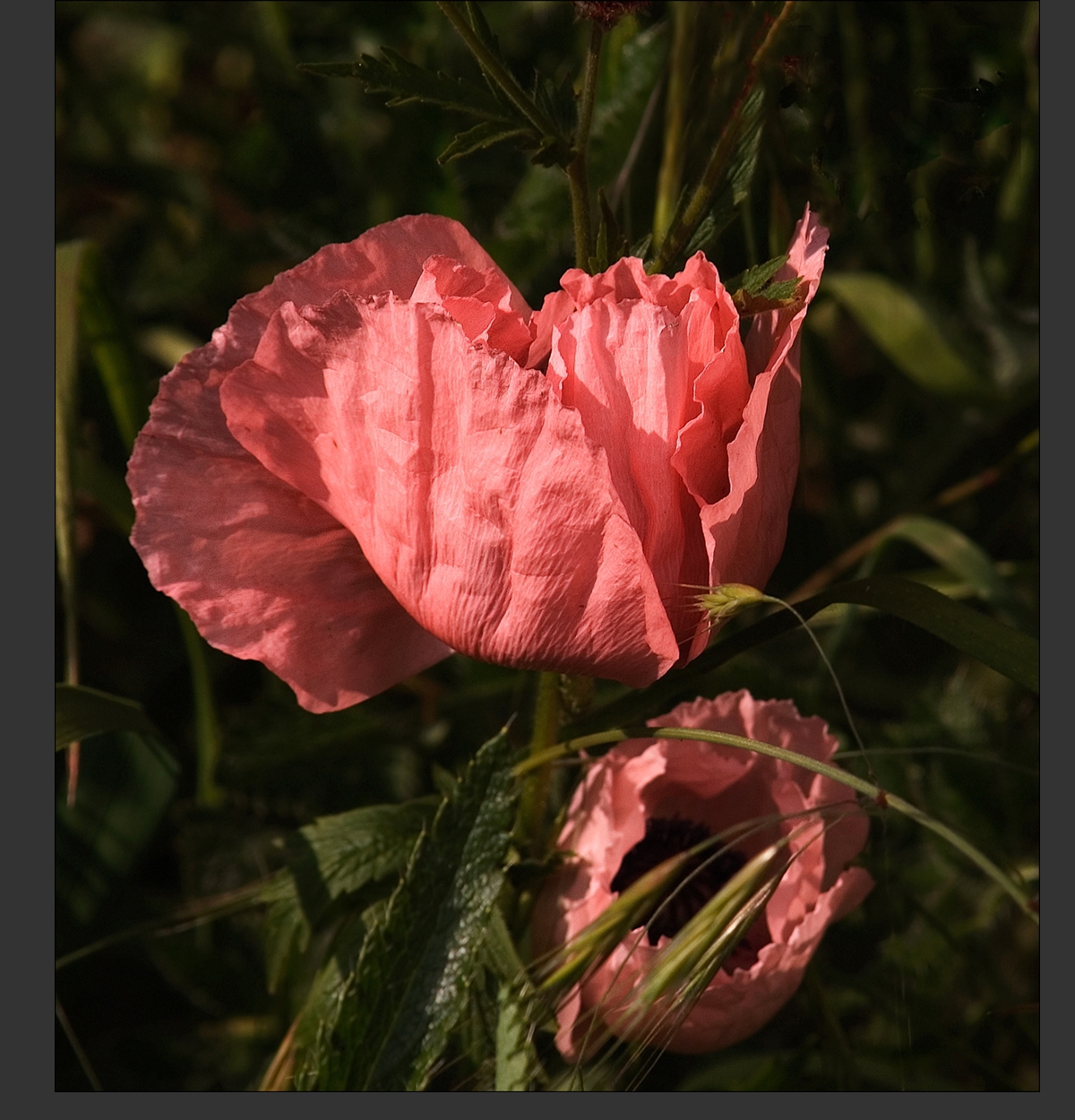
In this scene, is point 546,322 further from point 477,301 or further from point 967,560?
point 967,560

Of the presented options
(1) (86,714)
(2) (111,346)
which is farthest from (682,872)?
(2) (111,346)

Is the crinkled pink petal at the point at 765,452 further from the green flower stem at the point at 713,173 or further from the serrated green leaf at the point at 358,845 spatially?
the serrated green leaf at the point at 358,845

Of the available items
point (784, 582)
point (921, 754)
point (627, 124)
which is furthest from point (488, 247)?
point (921, 754)

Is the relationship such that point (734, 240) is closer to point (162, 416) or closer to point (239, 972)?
point (162, 416)

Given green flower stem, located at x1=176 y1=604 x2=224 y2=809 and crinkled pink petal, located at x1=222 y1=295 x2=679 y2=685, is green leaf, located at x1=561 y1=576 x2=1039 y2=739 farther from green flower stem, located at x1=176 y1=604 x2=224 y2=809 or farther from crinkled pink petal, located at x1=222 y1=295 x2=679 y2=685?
green flower stem, located at x1=176 y1=604 x2=224 y2=809

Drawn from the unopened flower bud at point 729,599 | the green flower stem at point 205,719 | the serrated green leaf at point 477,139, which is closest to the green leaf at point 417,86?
the serrated green leaf at point 477,139

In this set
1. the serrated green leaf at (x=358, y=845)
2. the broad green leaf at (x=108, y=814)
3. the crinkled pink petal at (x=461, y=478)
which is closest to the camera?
the crinkled pink petal at (x=461, y=478)
